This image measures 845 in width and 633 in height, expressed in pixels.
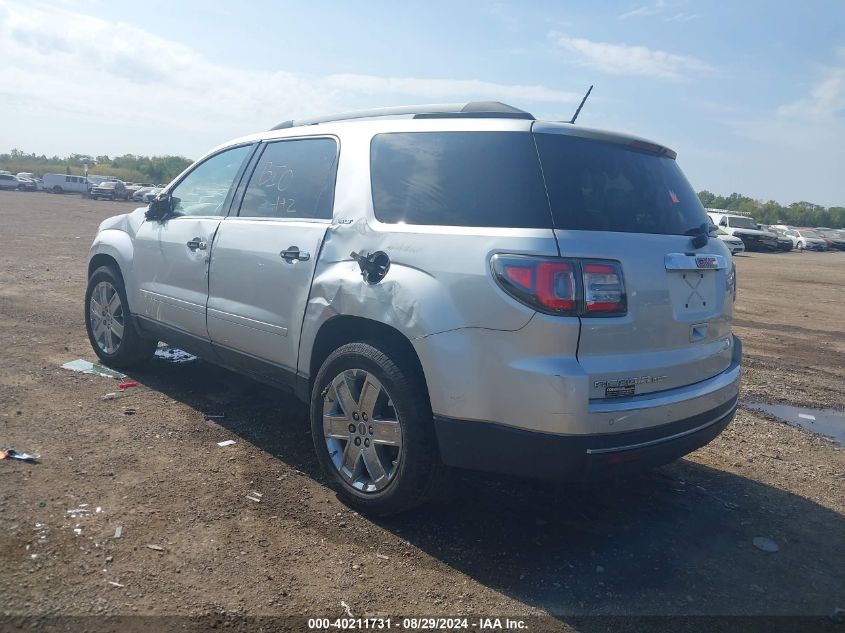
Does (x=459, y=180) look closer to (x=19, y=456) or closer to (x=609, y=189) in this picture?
(x=609, y=189)

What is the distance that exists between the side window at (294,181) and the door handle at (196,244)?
0.39 metres

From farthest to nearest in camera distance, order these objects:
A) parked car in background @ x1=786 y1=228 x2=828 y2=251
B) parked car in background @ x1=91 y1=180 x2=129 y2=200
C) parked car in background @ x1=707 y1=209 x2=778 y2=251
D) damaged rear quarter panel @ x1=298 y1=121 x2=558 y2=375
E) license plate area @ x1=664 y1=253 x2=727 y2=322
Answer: parked car in background @ x1=91 y1=180 x2=129 y2=200, parked car in background @ x1=786 y1=228 x2=828 y2=251, parked car in background @ x1=707 y1=209 x2=778 y2=251, license plate area @ x1=664 y1=253 x2=727 y2=322, damaged rear quarter panel @ x1=298 y1=121 x2=558 y2=375

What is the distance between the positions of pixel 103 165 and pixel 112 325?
356 feet

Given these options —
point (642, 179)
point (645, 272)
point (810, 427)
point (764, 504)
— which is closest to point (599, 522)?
point (764, 504)

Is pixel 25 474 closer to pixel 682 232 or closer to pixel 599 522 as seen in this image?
pixel 599 522

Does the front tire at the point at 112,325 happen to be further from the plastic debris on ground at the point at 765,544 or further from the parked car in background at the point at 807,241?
the parked car in background at the point at 807,241

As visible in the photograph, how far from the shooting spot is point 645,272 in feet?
10.9

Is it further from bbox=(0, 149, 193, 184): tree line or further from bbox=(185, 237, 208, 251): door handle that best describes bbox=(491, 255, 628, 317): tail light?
bbox=(0, 149, 193, 184): tree line

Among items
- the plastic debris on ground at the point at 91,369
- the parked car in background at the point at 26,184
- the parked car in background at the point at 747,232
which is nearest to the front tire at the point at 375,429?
the plastic debris on ground at the point at 91,369

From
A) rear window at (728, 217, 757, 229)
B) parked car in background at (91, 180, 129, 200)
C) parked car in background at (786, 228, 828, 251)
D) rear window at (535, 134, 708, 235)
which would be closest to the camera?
rear window at (535, 134, 708, 235)

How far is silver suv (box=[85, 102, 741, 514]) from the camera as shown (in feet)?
10.3

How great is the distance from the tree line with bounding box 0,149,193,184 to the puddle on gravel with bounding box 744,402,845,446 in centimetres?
7108

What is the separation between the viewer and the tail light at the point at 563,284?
3.10m

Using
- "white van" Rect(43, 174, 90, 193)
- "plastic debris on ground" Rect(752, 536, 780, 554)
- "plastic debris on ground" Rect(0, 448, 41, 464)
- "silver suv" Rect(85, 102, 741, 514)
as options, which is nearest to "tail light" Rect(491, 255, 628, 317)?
"silver suv" Rect(85, 102, 741, 514)
